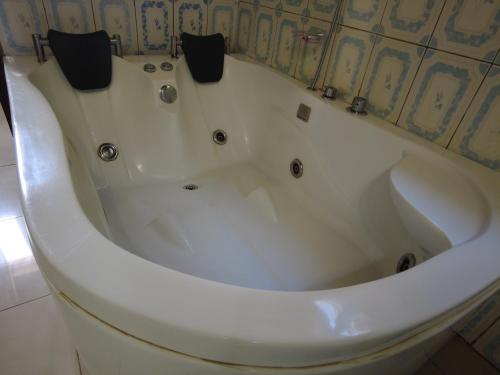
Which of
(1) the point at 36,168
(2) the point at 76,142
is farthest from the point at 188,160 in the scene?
(1) the point at 36,168

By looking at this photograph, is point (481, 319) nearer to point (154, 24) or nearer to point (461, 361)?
point (461, 361)

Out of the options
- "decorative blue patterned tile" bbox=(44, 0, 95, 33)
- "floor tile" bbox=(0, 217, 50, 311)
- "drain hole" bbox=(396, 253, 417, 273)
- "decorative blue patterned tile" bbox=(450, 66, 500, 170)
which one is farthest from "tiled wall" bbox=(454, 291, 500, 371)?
"decorative blue patterned tile" bbox=(44, 0, 95, 33)

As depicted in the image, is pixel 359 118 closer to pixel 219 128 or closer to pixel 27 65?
pixel 219 128

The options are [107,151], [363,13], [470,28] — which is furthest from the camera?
[107,151]

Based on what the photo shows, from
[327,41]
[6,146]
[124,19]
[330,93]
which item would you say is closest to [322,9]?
[327,41]

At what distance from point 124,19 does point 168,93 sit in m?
0.33

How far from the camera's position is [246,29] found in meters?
1.43

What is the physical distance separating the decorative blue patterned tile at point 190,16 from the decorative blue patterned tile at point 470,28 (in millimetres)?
963

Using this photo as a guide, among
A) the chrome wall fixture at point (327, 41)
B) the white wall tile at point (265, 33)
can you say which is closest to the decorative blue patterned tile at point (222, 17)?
the white wall tile at point (265, 33)

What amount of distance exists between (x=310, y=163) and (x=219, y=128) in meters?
0.47

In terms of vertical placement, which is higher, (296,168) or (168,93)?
(168,93)

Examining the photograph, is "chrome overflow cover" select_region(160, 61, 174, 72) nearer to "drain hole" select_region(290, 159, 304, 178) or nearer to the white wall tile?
the white wall tile

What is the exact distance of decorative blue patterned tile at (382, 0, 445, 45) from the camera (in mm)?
787

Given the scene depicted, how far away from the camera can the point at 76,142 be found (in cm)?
106
